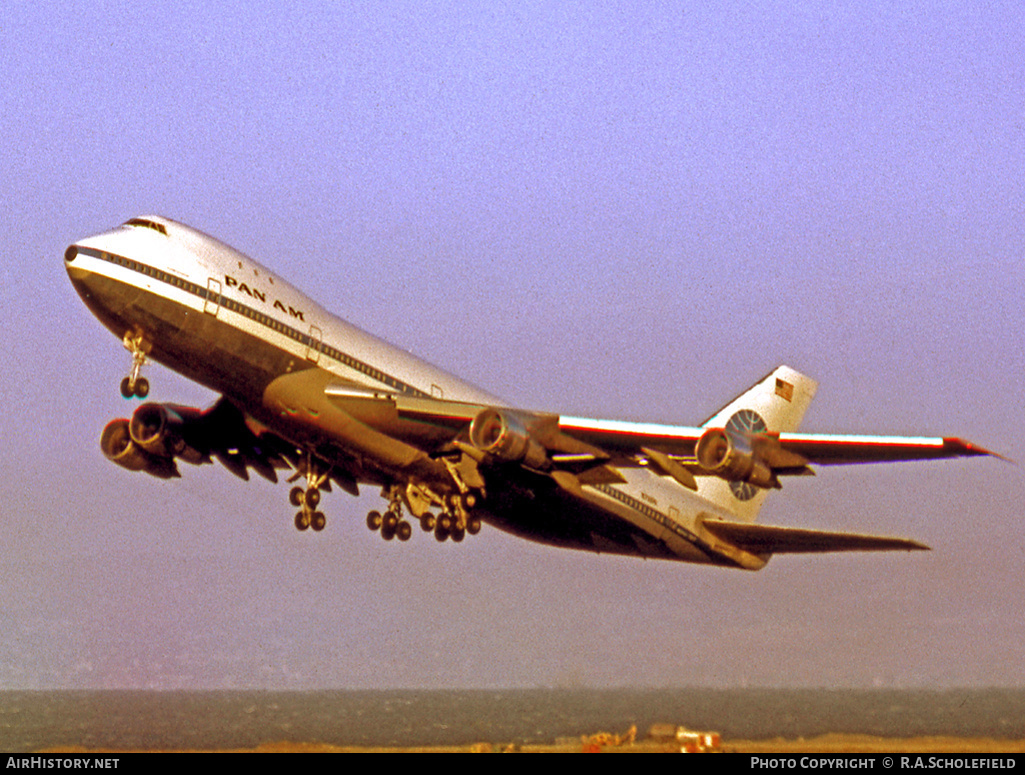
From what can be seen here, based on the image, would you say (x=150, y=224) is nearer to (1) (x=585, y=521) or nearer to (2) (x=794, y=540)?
(1) (x=585, y=521)

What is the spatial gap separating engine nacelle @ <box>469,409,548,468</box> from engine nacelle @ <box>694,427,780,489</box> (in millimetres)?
5173

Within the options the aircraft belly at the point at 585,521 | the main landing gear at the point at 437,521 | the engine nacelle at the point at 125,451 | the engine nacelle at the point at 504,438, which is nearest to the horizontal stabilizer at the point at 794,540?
the aircraft belly at the point at 585,521

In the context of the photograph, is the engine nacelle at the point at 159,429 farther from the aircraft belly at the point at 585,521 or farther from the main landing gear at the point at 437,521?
the aircraft belly at the point at 585,521

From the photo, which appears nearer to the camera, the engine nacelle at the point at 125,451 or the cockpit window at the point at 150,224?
the cockpit window at the point at 150,224

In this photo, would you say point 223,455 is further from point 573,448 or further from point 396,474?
point 573,448

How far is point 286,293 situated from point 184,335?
3.69 meters

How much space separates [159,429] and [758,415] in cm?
2587

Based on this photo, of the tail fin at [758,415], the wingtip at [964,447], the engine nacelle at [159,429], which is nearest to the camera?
the wingtip at [964,447]

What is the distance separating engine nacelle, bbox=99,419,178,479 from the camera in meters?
43.3

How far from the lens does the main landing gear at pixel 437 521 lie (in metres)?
40.0

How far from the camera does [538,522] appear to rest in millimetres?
43469

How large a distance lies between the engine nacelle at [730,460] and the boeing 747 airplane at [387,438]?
42 millimetres

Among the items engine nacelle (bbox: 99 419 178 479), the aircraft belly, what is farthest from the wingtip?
engine nacelle (bbox: 99 419 178 479)

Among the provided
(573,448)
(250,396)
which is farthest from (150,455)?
(573,448)
